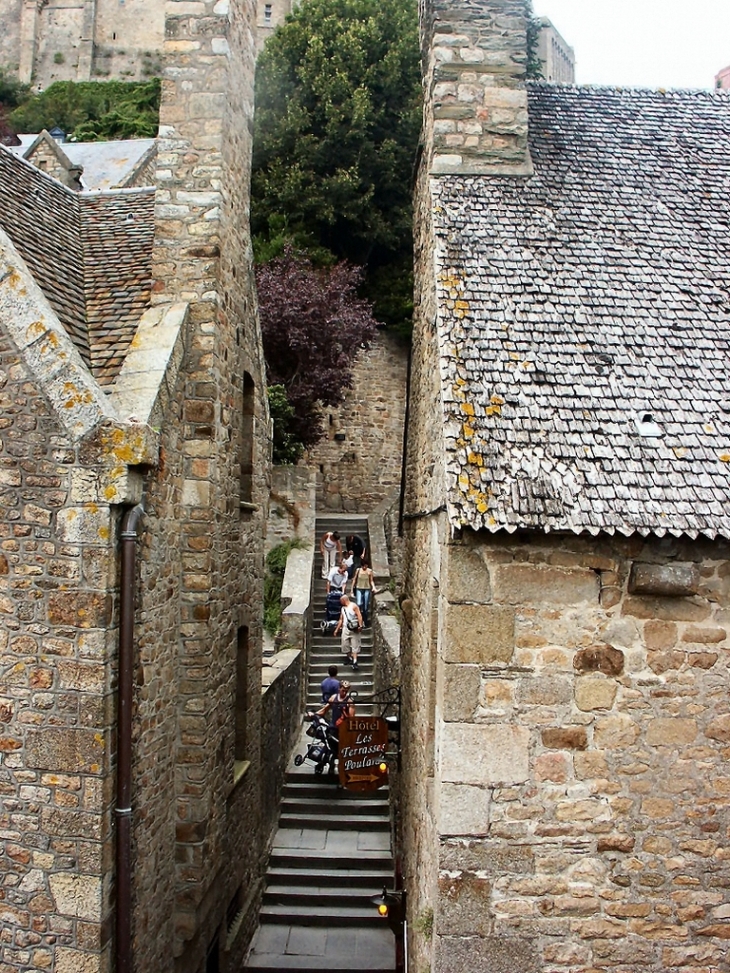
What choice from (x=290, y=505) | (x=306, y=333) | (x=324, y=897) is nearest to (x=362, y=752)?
(x=324, y=897)

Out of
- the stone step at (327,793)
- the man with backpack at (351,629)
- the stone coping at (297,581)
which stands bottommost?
the stone step at (327,793)

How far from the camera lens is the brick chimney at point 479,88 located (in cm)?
706

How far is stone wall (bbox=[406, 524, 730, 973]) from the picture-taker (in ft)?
16.3

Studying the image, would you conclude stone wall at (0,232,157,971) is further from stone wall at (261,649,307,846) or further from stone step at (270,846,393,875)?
stone step at (270,846,393,875)

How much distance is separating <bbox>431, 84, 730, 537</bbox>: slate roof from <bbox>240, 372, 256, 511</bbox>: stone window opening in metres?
3.87

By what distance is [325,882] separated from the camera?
1073cm

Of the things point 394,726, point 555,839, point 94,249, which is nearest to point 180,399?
point 94,249

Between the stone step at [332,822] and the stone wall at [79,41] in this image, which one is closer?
the stone step at [332,822]

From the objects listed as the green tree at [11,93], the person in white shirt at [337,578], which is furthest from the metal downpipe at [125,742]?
the green tree at [11,93]

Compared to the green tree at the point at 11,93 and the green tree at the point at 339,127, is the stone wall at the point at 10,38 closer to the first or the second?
the green tree at the point at 11,93

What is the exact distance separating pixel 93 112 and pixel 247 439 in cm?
4318

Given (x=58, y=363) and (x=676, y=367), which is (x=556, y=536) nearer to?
(x=676, y=367)

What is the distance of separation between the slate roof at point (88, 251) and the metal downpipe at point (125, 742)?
72.2 inches

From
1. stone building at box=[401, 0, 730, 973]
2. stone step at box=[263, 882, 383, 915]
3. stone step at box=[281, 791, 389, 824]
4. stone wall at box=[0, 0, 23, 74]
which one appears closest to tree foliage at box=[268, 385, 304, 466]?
stone step at box=[281, 791, 389, 824]
